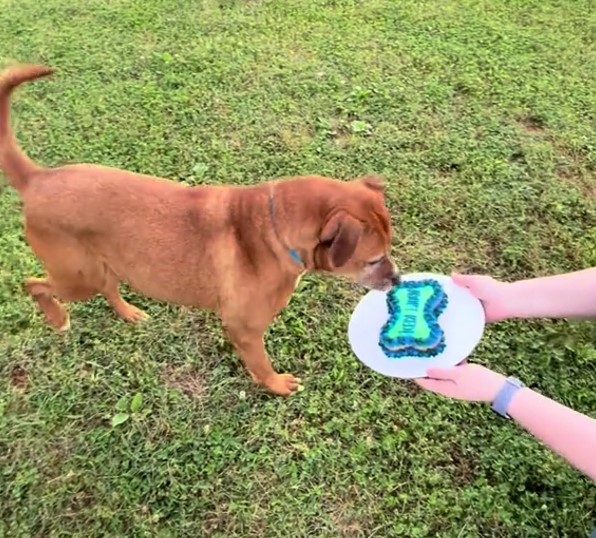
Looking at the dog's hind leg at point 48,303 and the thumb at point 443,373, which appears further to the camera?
the dog's hind leg at point 48,303

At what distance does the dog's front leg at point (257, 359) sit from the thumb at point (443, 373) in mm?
892

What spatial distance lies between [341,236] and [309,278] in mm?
1361

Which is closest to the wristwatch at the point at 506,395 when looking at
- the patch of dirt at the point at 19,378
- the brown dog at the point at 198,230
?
the brown dog at the point at 198,230

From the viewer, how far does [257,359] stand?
3330mm

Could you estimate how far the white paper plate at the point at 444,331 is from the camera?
282 cm

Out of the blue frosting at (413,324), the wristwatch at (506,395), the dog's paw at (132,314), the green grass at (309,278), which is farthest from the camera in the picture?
the dog's paw at (132,314)

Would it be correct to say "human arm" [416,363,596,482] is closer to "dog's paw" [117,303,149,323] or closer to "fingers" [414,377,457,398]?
"fingers" [414,377,457,398]

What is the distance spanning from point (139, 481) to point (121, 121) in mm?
2685

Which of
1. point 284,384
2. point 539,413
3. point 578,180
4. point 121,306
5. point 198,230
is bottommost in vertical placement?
point 284,384

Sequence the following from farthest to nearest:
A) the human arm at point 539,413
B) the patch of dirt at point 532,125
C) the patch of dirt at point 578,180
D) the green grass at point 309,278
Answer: the patch of dirt at point 532,125 → the patch of dirt at point 578,180 → the green grass at point 309,278 → the human arm at point 539,413

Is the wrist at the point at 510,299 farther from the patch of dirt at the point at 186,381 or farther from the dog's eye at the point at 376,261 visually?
the patch of dirt at the point at 186,381

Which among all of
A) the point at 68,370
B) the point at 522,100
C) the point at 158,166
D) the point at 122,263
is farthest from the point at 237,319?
the point at 522,100

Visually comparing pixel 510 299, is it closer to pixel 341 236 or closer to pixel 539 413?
pixel 539 413

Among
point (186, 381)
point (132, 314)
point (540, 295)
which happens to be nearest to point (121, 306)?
point (132, 314)
